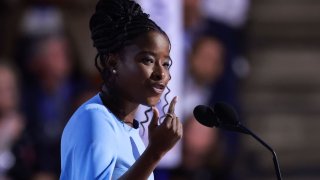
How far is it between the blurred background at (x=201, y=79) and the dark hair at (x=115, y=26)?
2589mm

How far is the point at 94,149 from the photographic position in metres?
4.14

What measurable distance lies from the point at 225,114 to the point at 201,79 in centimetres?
533

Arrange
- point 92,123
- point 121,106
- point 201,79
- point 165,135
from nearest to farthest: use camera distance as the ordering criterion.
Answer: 1. point 165,135
2. point 92,123
3. point 121,106
4. point 201,79

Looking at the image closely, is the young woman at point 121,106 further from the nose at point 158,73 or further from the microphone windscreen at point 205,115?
the microphone windscreen at point 205,115

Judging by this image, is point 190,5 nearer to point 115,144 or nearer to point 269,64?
point 269,64

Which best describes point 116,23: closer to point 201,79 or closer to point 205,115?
point 205,115

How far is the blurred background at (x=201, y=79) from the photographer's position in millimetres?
8508

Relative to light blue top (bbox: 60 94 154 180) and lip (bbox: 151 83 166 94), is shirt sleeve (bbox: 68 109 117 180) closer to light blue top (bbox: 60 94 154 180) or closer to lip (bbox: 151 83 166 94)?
light blue top (bbox: 60 94 154 180)

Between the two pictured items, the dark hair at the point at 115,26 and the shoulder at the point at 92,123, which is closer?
the shoulder at the point at 92,123

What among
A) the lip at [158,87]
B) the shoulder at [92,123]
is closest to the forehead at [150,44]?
the lip at [158,87]

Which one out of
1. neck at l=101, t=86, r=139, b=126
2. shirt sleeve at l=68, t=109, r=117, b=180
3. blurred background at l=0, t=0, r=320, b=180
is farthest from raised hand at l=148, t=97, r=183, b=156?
blurred background at l=0, t=0, r=320, b=180

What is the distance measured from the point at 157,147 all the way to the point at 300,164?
7.58 metres

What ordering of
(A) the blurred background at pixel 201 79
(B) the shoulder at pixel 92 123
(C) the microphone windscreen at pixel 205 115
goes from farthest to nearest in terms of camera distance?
(A) the blurred background at pixel 201 79, (C) the microphone windscreen at pixel 205 115, (B) the shoulder at pixel 92 123

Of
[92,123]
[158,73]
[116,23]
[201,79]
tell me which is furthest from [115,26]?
[201,79]
